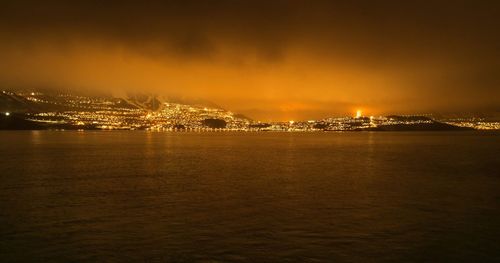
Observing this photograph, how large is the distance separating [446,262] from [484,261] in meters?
1.43

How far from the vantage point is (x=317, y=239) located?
63.2 feet

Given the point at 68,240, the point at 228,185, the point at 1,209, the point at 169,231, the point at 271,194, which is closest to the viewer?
the point at 68,240

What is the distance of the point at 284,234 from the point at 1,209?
16516 mm

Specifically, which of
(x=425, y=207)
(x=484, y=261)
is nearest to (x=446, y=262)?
(x=484, y=261)

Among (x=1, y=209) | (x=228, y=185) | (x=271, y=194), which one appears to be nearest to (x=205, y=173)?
(x=228, y=185)

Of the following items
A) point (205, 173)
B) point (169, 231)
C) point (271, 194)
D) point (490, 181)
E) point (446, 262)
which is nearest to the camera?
point (446, 262)

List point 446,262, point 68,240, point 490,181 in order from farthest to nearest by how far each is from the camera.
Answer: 1. point 490,181
2. point 68,240
3. point 446,262

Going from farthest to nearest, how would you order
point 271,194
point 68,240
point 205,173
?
1. point 205,173
2. point 271,194
3. point 68,240

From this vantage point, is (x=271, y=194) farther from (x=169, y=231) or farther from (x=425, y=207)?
(x=169, y=231)

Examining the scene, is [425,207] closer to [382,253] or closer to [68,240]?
[382,253]

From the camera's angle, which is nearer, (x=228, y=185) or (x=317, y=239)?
(x=317, y=239)

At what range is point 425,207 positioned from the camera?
26.9 meters

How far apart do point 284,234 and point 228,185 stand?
16300 mm

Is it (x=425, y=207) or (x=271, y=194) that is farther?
(x=271, y=194)
